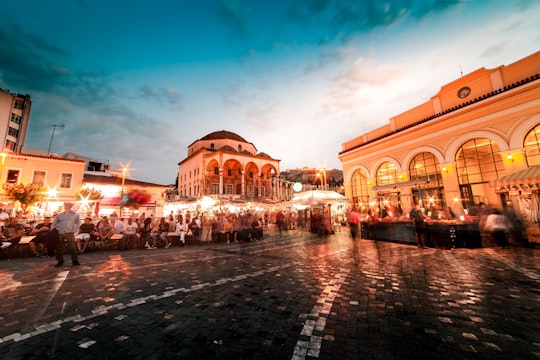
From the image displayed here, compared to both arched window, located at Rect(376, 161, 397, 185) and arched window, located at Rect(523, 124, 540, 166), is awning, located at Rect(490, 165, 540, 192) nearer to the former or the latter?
arched window, located at Rect(523, 124, 540, 166)

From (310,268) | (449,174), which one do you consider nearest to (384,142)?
(449,174)

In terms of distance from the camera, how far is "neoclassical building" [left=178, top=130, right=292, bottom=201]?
33.1 metres

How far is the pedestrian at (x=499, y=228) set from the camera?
8.39 meters

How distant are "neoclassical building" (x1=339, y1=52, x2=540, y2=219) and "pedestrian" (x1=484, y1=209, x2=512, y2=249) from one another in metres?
1.58

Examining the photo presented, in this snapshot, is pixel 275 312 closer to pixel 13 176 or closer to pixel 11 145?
pixel 13 176

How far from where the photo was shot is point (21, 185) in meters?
21.0

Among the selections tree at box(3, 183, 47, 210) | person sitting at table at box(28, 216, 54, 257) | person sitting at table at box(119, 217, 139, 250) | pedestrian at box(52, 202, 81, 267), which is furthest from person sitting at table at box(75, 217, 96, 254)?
tree at box(3, 183, 47, 210)

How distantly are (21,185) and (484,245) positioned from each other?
1415 inches

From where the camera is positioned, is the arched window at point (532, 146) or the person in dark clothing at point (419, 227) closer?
the person in dark clothing at point (419, 227)

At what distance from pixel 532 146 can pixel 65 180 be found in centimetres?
3994

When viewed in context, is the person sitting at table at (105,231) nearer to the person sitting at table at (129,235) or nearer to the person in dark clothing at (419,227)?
the person sitting at table at (129,235)

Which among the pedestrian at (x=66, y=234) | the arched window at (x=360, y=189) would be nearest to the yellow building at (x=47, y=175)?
the pedestrian at (x=66, y=234)

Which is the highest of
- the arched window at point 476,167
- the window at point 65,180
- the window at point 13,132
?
the window at point 13,132

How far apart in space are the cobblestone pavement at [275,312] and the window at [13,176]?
2569 cm
